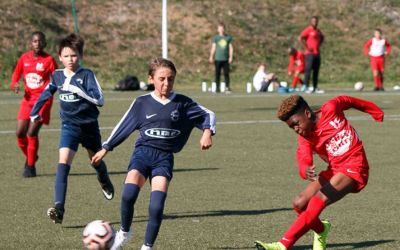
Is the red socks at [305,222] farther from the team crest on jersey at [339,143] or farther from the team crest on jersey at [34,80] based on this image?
the team crest on jersey at [34,80]

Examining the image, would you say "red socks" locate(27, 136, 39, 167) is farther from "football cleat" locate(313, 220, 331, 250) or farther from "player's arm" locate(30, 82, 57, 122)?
"football cleat" locate(313, 220, 331, 250)

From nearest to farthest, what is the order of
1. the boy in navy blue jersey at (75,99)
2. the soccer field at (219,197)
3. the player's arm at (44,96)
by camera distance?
the soccer field at (219,197) < the boy in navy blue jersey at (75,99) < the player's arm at (44,96)

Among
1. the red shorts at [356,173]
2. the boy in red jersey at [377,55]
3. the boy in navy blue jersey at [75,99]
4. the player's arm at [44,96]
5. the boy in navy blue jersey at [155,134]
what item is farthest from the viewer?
the boy in red jersey at [377,55]

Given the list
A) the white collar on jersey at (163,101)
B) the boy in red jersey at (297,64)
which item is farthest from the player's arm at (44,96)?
the boy in red jersey at (297,64)

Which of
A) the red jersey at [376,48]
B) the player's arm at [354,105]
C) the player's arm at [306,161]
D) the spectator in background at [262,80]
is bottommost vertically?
the spectator in background at [262,80]

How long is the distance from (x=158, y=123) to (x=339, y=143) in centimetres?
149

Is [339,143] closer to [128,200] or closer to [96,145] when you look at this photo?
[128,200]

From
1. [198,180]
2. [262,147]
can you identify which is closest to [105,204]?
[198,180]

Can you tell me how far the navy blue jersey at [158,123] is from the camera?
9.38 meters

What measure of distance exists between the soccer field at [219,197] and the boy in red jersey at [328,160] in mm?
666

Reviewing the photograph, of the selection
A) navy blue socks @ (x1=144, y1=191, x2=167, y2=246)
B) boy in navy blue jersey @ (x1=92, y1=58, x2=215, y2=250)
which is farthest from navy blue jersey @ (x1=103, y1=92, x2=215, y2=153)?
navy blue socks @ (x1=144, y1=191, x2=167, y2=246)

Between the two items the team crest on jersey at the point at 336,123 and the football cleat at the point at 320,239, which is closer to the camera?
the team crest on jersey at the point at 336,123

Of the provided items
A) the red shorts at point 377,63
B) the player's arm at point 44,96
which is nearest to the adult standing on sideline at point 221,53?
the red shorts at point 377,63

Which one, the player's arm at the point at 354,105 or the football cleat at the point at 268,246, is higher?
the player's arm at the point at 354,105
